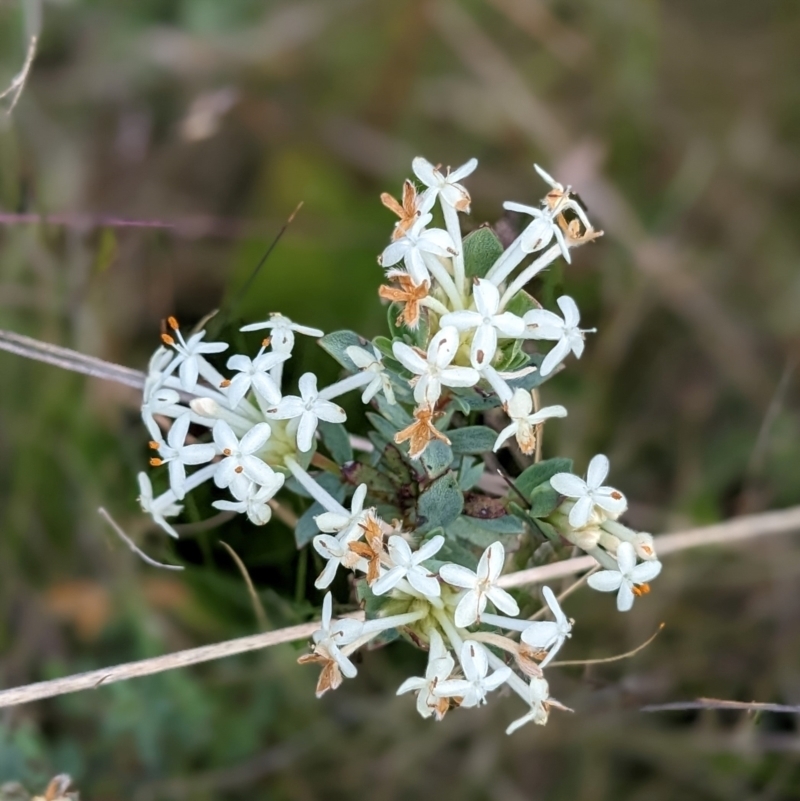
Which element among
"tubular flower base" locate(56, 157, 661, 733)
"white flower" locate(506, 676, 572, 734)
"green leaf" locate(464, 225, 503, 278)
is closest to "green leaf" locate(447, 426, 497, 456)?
"tubular flower base" locate(56, 157, 661, 733)

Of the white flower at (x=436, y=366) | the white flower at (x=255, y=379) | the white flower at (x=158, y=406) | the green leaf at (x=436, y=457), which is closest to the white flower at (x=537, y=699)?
the green leaf at (x=436, y=457)

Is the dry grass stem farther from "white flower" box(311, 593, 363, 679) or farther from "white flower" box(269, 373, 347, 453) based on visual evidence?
"white flower" box(269, 373, 347, 453)

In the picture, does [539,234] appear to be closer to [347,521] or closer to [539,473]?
[539,473]

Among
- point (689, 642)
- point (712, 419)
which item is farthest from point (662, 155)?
point (689, 642)

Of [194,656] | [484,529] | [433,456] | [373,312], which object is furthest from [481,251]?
[373,312]

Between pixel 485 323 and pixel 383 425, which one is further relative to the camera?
pixel 383 425
